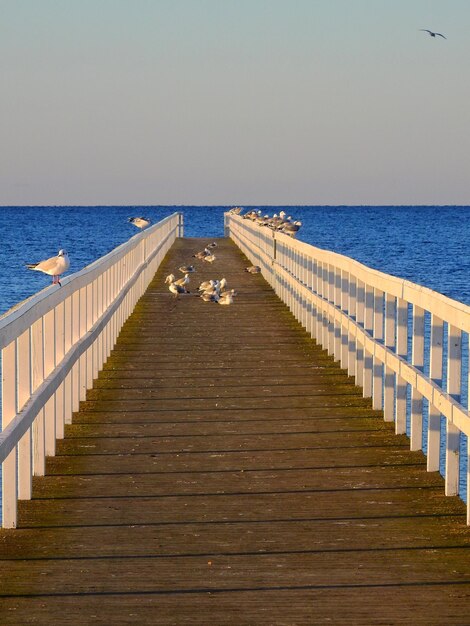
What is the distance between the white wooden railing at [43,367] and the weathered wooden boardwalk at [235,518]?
0.21m

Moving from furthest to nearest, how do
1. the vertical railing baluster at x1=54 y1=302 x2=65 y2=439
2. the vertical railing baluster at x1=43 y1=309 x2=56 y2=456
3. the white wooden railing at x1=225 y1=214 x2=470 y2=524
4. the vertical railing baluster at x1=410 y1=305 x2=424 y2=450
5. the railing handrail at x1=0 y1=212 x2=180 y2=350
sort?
the vertical railing baluster at x1=54 y1=302 x2=65 y2=439 < the vertical railing baluster at x1=410 y1=305 x2=424 y2=450 < the vertical railing baluster at x1=43 y1=309 x2=56 y2=456 < the white wooden railing at x1=225 y1=214 x2=470 y2=524 < the railing handrail at x1=0 y1=212 x2=180 y2=350

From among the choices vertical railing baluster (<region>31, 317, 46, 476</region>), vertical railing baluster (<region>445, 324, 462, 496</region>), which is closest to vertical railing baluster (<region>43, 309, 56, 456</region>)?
vertical railing baluster (<region>31, 317, 46, 476</region>)

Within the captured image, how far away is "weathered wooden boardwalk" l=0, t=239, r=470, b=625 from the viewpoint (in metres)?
6.88

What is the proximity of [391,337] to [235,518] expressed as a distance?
3912mm

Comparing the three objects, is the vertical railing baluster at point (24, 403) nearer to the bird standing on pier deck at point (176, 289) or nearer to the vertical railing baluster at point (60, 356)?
the vertical railing baluster at point (60, 356)

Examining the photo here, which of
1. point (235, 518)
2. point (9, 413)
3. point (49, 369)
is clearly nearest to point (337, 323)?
point (49, 369)

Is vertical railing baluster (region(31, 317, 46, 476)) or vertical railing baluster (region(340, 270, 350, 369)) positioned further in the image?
vertical railing baluster (region(340, 270, 350, 369))

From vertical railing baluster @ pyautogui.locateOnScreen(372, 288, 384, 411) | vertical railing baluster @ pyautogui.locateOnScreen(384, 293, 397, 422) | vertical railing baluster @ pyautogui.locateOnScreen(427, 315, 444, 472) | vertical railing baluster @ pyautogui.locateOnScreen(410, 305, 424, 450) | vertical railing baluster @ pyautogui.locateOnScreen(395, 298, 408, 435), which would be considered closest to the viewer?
vertical railing baluster @ pyautogui.locateOnScreen(427, 315, 444, 472)

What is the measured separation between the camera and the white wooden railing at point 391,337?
8852mm

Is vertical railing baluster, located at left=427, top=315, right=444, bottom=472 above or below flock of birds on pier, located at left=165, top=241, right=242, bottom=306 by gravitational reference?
above

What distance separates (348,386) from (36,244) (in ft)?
346

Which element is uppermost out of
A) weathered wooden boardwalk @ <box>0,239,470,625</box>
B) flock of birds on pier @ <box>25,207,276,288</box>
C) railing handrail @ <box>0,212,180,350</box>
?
railing handrail @ <box>0,212,180,350</box>

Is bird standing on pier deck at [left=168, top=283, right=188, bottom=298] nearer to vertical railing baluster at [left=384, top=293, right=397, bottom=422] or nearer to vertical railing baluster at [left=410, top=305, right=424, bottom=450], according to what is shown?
vertical railing baluster at [left=384, top=293, right=397, bottom=422]

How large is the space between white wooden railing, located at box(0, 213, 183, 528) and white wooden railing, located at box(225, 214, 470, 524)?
8.54 feet
